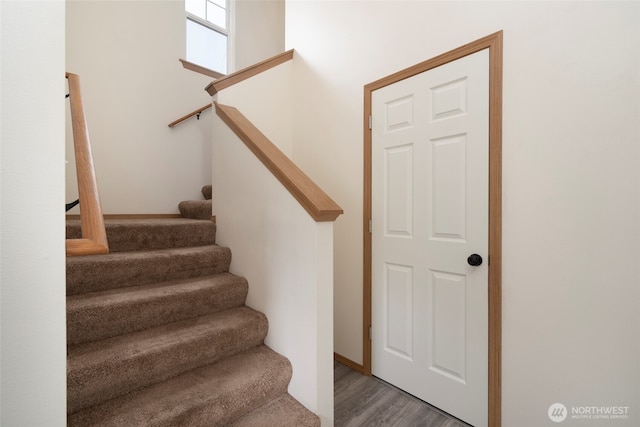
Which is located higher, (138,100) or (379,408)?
(138,100)

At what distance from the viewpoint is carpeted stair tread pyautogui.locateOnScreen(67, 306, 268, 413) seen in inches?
43.7

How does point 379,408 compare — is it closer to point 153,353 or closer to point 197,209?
point 153,353

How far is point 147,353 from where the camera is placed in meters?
1.24

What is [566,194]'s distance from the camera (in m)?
1.23

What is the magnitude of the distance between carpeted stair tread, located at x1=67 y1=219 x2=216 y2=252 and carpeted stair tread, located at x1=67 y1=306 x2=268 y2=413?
2.19 ft

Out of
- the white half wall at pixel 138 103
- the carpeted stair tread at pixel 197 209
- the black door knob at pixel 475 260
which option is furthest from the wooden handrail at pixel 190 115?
the black door knob at pixel 475 260

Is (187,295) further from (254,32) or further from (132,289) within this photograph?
(254,32)

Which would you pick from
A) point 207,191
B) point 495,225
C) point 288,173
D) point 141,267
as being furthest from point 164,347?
point 207,191

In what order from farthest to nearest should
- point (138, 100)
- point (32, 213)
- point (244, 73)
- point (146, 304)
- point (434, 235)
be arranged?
point (138, 100), point (244, 73), point (434, 235), point (146, 304), point (32, 213)

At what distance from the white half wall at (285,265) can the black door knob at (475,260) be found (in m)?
0.73

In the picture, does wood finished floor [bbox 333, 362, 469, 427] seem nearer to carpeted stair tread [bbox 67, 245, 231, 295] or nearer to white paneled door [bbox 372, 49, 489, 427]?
white paneled door [bbox 372, 49, 489, 427]

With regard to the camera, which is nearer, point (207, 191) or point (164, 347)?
point (164, 347)

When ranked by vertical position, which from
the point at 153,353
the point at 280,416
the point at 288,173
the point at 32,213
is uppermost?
the point at 288,173

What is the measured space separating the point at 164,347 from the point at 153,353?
0.05 meters
